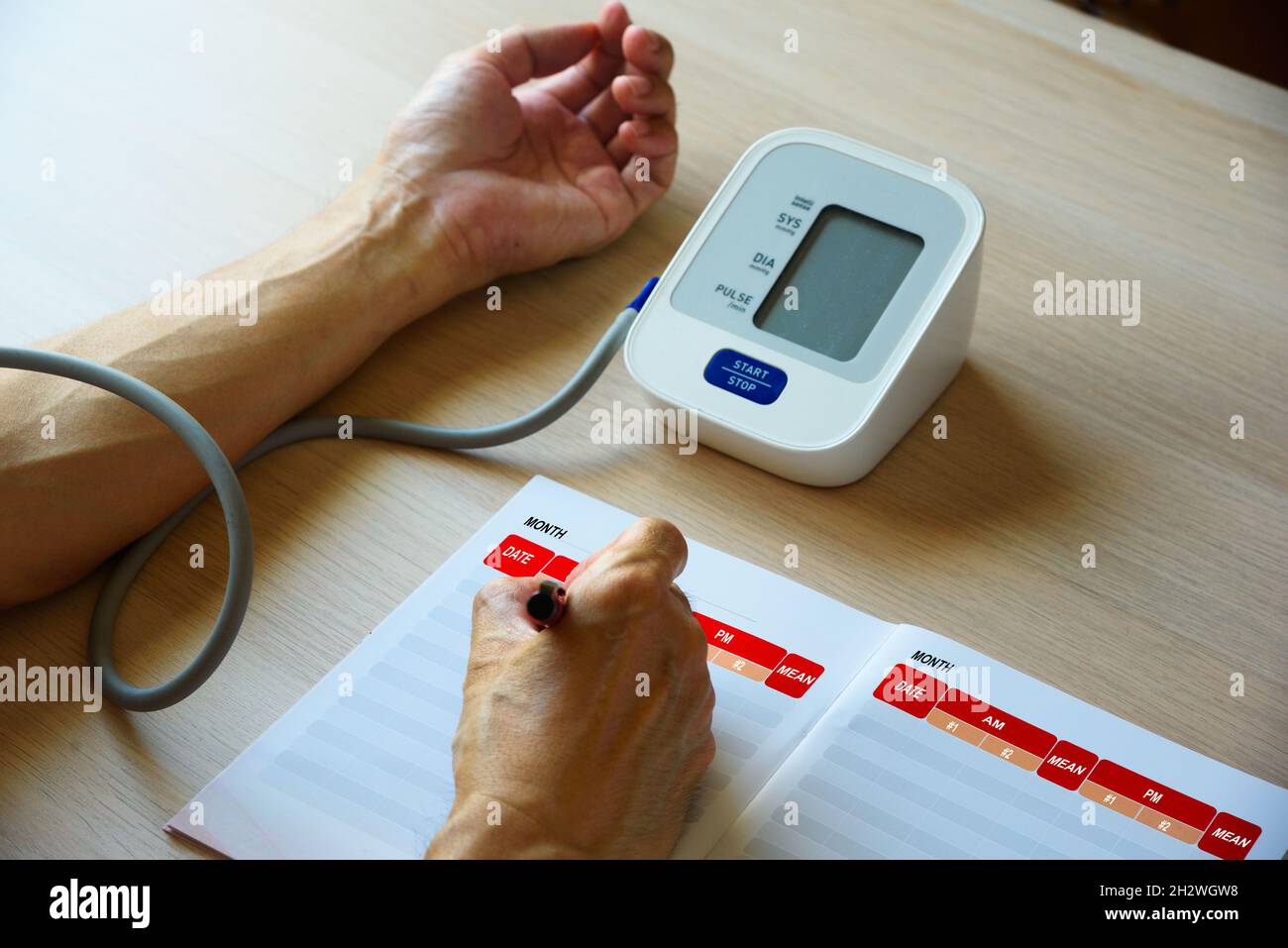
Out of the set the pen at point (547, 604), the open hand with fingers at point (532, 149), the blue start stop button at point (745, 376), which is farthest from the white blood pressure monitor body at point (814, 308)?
the pen at point (547, 604)

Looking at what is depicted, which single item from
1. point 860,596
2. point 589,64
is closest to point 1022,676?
point 860,596

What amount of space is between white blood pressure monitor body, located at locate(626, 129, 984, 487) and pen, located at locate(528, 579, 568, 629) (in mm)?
211

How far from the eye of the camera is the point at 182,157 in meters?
0.94

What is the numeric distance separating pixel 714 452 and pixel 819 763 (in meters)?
0.24

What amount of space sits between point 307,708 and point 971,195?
0.51 m

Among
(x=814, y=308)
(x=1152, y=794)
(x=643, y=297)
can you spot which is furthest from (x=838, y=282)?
(x=1152, y=794)

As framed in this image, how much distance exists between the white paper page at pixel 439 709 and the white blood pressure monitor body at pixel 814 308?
10cm

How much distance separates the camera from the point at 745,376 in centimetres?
77

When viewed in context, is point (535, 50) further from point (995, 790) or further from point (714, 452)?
point (995, 790)

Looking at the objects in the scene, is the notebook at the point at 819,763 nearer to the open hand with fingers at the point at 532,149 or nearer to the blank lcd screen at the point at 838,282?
the blank lcd screen at the point at 838,282

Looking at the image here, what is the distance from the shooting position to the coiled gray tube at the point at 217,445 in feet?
1.96

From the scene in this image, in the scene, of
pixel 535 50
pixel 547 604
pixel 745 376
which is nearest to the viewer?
pixel 547 604

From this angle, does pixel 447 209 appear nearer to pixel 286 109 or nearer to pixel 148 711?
pixel 286 109

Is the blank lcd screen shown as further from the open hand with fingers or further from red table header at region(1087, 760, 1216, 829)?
red table header at region(1087, 760, 1216, 829)
